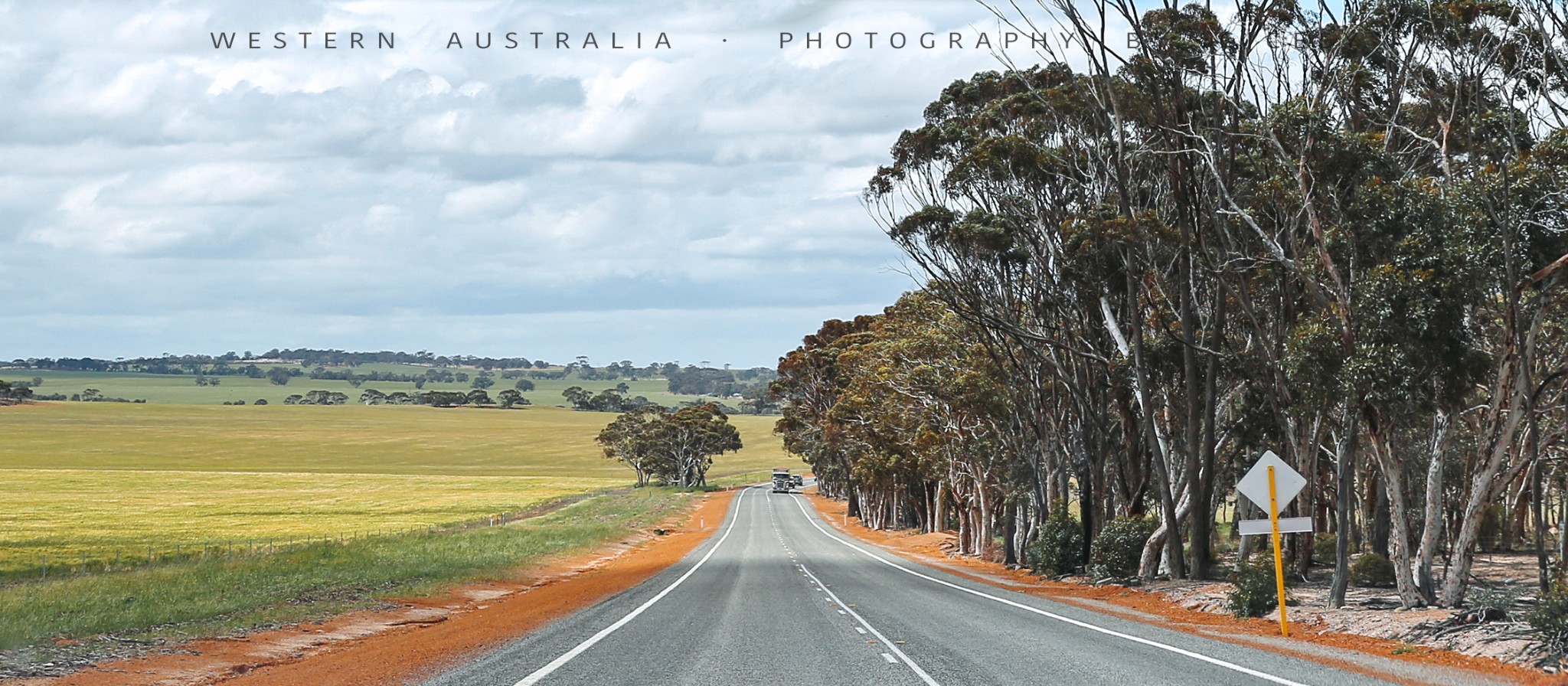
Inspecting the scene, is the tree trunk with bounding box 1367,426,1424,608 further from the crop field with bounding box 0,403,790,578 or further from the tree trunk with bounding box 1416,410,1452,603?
the crop field with bounding box 0,403,790,578

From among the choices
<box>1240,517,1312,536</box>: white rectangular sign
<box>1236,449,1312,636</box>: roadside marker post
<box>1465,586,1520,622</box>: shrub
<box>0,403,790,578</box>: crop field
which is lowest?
<box>0,403,790,578</box>: crop field

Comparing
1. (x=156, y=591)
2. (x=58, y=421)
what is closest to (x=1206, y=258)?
(x=156, y=591)

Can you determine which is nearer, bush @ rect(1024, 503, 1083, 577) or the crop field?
bush @ rect(1024, 503, 1083, 577)

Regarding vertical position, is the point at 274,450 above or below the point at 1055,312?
below

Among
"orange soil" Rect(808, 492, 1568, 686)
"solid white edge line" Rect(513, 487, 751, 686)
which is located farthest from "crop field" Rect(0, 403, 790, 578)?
"orange soil" Rect(808, 492, 1568, 686)

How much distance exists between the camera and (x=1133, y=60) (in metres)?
25.8

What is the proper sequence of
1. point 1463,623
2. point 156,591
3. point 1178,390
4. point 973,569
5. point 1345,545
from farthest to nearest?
point 973,569 → point 1178,390 → point 156,591 → point 1345,545 → point 1463,623

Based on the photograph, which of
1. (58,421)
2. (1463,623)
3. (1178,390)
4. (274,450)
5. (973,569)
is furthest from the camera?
(58,421)

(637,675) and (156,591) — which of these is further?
(156,591)

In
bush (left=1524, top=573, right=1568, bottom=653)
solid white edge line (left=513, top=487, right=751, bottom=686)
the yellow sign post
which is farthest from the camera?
the yellow sign post

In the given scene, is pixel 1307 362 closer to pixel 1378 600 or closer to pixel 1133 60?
pixel 1378 600

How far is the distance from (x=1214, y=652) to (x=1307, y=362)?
641 centimetres

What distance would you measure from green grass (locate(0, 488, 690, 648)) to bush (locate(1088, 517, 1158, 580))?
1614 centimetres

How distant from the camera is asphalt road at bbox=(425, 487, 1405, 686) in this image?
1284 centimetres
